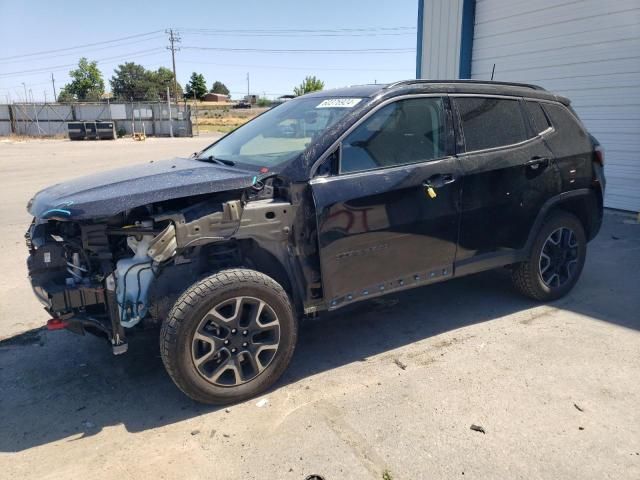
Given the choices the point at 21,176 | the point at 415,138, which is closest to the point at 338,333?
the point at 415,138

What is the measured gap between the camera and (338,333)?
410cm

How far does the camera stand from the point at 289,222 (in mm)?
3191

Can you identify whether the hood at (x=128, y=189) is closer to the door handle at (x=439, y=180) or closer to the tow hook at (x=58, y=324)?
the tow hook at (x=58, y=324)

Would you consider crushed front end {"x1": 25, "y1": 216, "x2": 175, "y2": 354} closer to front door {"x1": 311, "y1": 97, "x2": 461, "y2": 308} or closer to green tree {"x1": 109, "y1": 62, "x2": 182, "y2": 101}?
front door {"x1": 311, "y1": 97, "x2": 461, "y2": 308}

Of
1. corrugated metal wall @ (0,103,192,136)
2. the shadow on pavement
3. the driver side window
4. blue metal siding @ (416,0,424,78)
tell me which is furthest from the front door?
corrugated metal wall @ (0,103,192,136)

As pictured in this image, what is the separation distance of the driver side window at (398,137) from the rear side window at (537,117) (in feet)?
3.35

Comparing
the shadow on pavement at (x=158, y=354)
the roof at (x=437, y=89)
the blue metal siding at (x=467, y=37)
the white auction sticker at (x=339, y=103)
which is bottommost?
the shadow on pavement at (x=158, y=354)

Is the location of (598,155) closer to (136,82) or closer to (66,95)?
(66,95)

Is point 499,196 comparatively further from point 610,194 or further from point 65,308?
point 610,194

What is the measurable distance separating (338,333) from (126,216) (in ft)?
6.29

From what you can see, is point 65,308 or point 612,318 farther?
point 612,318

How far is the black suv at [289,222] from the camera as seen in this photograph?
2953mm

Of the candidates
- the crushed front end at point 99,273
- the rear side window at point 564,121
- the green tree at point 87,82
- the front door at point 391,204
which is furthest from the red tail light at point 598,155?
the green tree at point 87,82

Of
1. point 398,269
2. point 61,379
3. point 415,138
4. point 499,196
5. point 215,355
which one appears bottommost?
point 61,379
